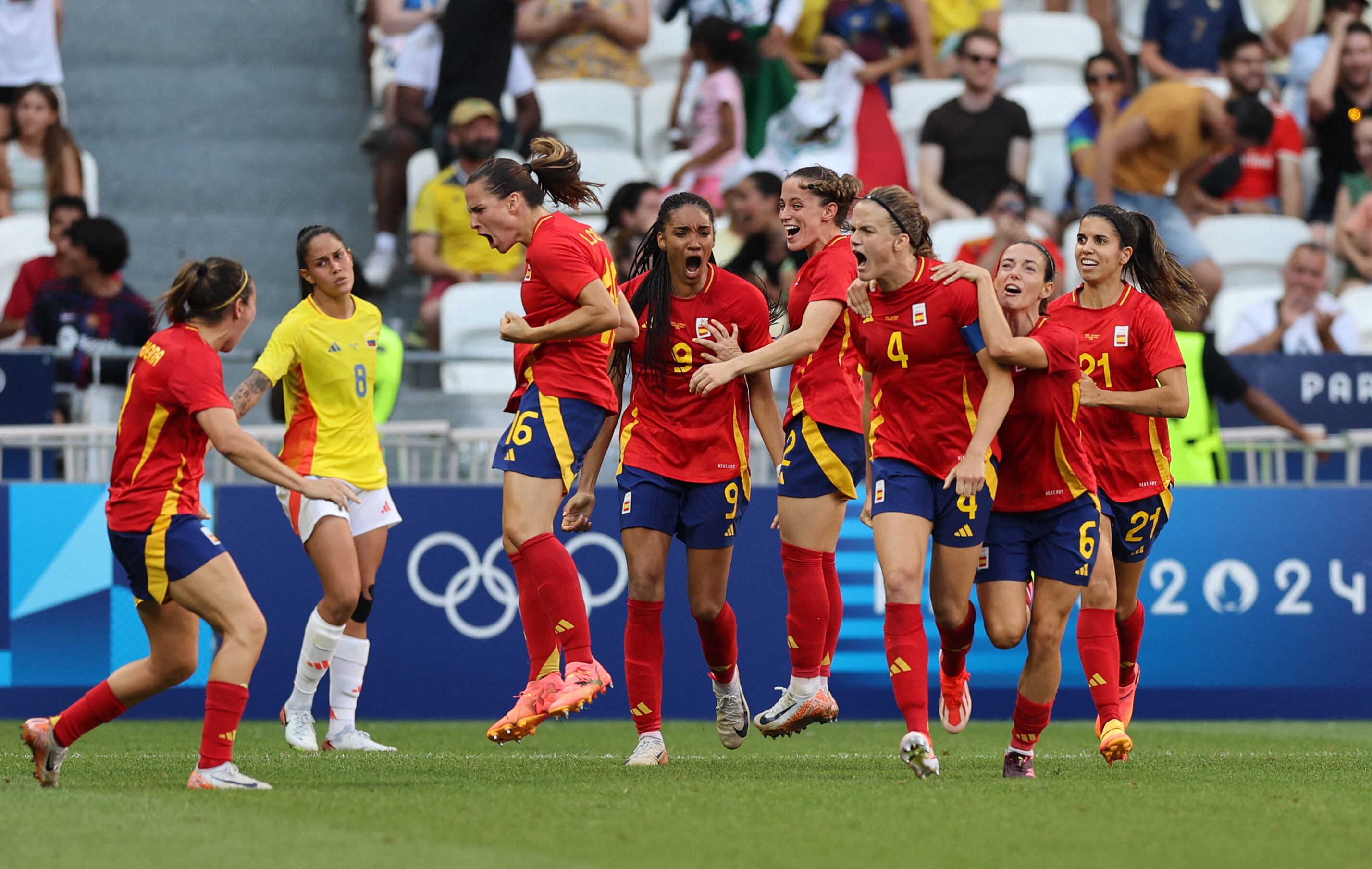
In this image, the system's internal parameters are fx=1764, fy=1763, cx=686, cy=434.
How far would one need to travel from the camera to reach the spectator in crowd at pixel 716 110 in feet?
46.3

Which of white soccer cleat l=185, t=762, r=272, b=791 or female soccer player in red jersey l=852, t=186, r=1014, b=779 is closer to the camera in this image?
white soccer cleat l=185, t=762, r=272, b=791

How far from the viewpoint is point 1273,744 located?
9.09m

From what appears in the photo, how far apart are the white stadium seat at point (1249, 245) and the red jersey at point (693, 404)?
28.1 ft

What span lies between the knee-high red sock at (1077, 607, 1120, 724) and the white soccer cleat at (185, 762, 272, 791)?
11.1 feet

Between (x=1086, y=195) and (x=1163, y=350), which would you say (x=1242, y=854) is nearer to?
(x=1163, y=350)

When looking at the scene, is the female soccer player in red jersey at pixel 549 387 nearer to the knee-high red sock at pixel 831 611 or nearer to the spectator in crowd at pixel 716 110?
the knee-high red sock at pixel 831 611

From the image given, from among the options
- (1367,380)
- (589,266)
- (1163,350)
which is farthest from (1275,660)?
(589,266)

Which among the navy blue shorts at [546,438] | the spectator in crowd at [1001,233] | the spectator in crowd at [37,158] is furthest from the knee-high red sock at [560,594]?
the spectator in crowd at [37,158]

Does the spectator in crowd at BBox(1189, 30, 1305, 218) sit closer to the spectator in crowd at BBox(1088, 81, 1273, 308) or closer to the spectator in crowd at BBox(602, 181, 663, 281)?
the spectator in crowd at BBox(1088, 81, 1273, 308)

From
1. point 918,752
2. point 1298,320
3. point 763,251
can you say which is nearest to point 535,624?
point 918,752

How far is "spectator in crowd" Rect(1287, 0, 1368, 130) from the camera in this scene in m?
16.1

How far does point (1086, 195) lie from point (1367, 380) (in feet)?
11.8

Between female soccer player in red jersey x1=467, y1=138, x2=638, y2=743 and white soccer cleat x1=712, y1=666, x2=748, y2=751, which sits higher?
female soccer player in red jersey x1=467, y1=138, x2=638, y2=743

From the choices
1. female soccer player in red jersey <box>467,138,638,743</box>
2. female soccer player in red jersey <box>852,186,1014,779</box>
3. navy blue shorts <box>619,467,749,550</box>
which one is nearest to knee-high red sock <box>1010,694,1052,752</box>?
female soccer player in red jersey <box>852,186,1014,779</box>
